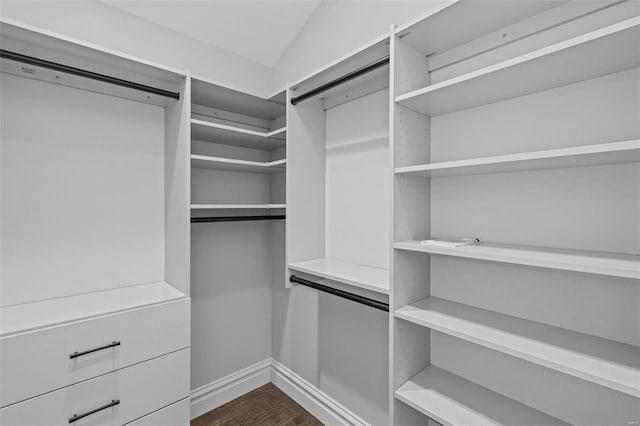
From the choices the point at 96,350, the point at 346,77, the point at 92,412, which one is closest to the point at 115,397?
the point at 92,412

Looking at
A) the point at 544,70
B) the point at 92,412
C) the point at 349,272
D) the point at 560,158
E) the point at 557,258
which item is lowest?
the point at 92,412

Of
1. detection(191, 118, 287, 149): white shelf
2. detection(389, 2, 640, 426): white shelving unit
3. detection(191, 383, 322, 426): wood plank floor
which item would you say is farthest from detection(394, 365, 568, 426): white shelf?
detection(191, 118, 287, 149): white shelf

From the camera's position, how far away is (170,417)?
1688mm

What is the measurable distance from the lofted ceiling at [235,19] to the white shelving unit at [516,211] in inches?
48.2

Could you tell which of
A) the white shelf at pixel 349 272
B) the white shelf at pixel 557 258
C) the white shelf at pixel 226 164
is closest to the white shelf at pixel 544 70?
the white shelf at pixel 557 258

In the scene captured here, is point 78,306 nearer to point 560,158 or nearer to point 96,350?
point 96,350

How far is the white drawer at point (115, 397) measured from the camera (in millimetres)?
1308

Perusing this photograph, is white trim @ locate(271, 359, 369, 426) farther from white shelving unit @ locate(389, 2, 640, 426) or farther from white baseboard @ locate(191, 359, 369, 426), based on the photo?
white shelving unit @ locate(389, 2, 640, 426)

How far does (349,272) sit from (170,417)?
4.33 feet

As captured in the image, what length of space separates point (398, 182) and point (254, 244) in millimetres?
1545

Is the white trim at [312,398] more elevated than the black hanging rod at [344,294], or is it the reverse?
the black hanging rod at [344,294]

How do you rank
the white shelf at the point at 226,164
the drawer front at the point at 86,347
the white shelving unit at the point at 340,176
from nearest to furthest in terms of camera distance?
1. the drawer front at the point at 86,347
2. the white shelving unit at the point at 340,176
3. the white shelf at the point at 226,164

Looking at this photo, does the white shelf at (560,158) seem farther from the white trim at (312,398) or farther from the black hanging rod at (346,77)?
the white trim at (312,398)

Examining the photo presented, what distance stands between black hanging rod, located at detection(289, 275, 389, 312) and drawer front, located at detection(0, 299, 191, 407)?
2.24 ft
